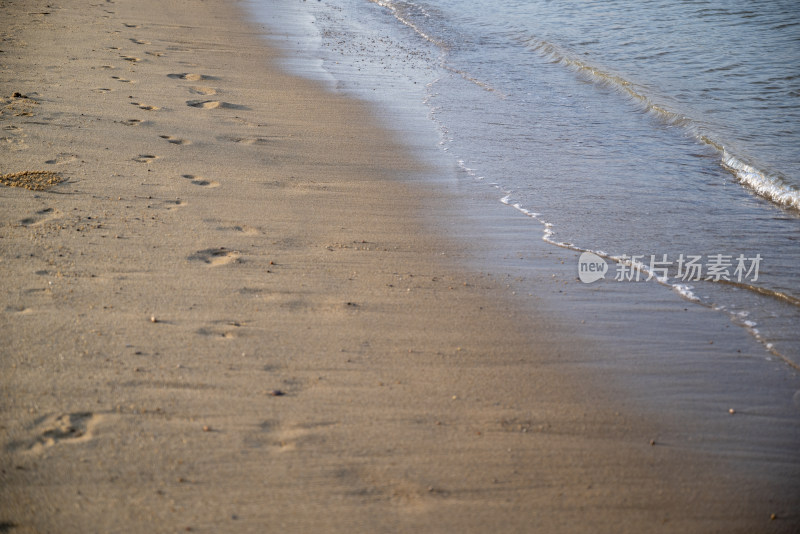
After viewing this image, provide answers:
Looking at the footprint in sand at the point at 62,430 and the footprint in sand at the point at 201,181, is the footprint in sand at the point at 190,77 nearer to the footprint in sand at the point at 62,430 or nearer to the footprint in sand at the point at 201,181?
the footprint in sand at the point at 201,181

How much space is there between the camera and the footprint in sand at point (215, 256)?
3424mm

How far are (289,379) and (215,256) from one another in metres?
1.17

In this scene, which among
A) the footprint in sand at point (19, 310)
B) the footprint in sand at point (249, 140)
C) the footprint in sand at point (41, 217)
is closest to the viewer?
the footprint in sand at point (19, 310)

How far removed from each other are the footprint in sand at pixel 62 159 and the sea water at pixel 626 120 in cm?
293

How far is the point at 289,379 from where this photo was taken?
2619mm

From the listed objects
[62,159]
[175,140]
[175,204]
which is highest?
[175,140]

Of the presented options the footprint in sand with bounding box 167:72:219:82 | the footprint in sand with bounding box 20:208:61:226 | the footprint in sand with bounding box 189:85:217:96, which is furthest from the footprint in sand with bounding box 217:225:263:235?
the footprint in sand with bounding box 167:72:219:82

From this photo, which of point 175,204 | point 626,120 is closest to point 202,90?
point 175,204

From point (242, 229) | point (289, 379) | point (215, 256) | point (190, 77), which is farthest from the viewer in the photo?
point (190, 77)

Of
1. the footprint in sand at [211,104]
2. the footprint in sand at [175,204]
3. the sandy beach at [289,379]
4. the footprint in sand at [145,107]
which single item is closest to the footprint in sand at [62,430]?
the sandy beach at [289,379]

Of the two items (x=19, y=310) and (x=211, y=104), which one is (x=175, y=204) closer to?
(x=19, y=310)

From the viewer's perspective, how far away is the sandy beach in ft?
6.92

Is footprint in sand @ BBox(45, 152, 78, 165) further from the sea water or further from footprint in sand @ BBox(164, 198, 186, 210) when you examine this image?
the sea water

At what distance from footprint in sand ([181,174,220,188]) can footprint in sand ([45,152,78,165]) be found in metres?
0.83
